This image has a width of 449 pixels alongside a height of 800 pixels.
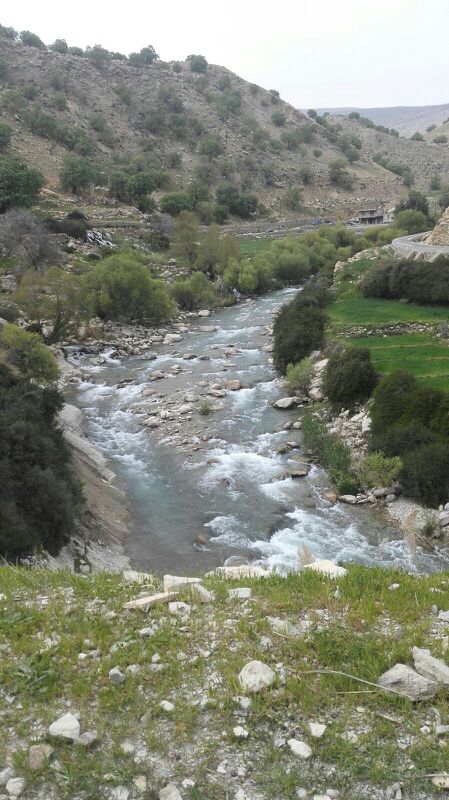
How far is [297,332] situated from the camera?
29797 millimetres

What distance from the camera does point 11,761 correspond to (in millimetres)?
4559

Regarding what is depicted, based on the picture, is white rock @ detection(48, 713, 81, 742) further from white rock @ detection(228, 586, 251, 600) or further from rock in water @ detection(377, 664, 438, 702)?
rock in water @ detection(377, 664, 438, 702)

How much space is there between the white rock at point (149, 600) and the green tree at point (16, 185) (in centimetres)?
5094

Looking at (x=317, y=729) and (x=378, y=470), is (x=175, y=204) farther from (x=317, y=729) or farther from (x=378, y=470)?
(x=317, y=729)

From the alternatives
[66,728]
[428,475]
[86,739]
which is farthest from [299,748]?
[428,475]

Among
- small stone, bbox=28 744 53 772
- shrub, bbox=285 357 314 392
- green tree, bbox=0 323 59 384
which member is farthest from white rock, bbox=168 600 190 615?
shrub, bbox=285 357 314 392

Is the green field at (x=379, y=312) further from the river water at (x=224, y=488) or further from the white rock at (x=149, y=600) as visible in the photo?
the white rock at (x=149, y=600)

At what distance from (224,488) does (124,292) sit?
78.2 feet

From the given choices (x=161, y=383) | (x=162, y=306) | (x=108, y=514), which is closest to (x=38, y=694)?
(x=108, y=514)

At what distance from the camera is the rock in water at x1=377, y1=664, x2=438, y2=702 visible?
16.3 feet

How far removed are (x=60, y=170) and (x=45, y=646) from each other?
72766mm

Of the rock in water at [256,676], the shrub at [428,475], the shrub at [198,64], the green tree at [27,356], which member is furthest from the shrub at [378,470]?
the shrub at [198,64]

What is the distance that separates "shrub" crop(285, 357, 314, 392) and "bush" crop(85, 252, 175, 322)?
16.6m

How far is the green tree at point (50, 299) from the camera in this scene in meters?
31.9
